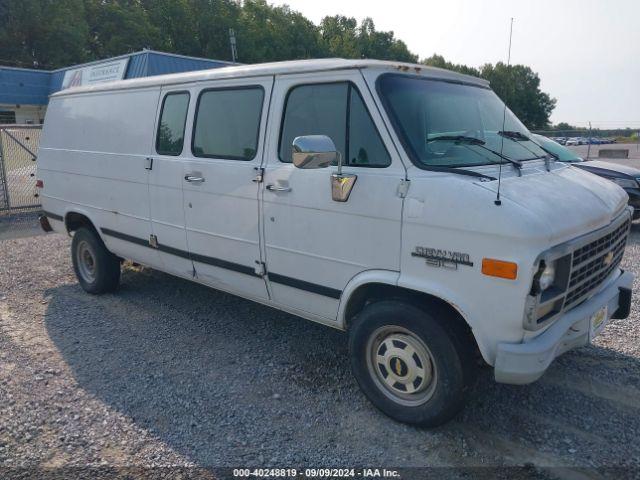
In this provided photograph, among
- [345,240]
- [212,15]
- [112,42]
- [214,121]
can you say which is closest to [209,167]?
[214,121]

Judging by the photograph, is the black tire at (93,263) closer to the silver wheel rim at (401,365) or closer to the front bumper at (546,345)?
the silver wheel rim at (401,365)

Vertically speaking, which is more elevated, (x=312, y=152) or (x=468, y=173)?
(x=312, y=152)

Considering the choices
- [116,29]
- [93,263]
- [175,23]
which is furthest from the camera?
[175,23]

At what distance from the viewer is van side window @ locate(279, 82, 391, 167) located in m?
3.38

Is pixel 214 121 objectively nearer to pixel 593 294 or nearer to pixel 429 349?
pixel 429 349

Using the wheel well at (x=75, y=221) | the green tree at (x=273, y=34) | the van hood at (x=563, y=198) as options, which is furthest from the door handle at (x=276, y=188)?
the green tree at (x=273, y=34)

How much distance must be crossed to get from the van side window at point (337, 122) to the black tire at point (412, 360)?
101 centimetres

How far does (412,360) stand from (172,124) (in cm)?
311

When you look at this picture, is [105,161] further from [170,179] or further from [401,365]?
[401,365]

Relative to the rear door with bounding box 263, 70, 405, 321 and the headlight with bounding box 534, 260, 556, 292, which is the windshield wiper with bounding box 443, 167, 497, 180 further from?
the headlight with bounding box 534, 260, 556, 292

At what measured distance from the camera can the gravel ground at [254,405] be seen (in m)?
3.14

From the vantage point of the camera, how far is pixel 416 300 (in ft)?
10.7

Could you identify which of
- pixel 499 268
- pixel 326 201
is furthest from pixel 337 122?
pixel 499 268

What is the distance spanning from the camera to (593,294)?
3.47 meters
